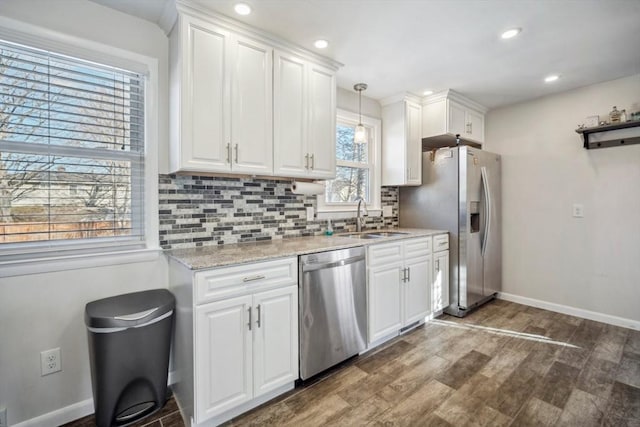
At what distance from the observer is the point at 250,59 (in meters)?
2.04

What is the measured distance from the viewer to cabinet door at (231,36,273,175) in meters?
1.99

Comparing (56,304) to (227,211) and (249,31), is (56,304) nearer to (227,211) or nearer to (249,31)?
(227,211)

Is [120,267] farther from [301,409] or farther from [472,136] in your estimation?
[472,136]

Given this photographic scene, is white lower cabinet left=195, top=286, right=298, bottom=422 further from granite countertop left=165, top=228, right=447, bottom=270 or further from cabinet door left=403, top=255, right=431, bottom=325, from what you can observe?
cabinet door left=403, top=255, right=431, bottom=325

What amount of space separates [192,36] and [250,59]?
388 mm

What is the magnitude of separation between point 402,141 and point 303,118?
1454 millimetres

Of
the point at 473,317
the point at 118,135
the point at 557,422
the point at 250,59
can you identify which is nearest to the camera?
the point at 557,422

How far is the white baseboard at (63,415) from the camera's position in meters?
1.59

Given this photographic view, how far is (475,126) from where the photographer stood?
3.67m

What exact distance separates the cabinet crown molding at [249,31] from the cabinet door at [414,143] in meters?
1.19

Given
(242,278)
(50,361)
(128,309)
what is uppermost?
(242,278)

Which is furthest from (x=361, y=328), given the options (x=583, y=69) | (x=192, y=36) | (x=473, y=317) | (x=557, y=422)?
(x=583, y=69)

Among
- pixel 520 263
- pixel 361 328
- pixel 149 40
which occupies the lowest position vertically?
pixel 361 328

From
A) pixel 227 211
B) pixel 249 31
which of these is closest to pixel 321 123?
pixel 249 31
